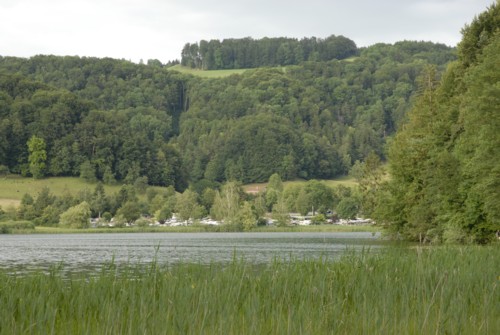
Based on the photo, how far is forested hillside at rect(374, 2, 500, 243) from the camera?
1416 inches

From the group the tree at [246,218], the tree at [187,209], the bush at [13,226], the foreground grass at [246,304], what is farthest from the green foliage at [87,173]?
the foreground grass at [246,304]

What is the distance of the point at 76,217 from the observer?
416 feet

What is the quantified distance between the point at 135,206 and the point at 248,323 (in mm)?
133271

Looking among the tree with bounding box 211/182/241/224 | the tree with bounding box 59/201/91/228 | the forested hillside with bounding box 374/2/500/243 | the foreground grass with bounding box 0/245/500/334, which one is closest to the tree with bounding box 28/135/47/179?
the tree with bounding box 59/201/91/228

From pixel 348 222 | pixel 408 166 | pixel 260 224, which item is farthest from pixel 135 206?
pixel 408 166

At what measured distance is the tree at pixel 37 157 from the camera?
169500 millimetres

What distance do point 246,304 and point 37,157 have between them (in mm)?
168116

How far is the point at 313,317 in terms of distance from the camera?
34.5 feet

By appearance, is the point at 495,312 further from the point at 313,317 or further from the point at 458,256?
the point at 458,256

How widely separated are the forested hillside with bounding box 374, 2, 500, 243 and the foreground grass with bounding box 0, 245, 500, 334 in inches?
821

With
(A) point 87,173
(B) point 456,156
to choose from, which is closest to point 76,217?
(A) point 87,173

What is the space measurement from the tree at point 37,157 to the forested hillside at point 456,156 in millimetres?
120653

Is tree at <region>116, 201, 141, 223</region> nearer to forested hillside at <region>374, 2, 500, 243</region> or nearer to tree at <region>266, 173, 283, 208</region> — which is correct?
tree at <region>266, 173, 283, 208</region>

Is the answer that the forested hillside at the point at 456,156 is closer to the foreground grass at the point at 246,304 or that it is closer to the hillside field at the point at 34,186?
the foreground grass at the point at 246,304
